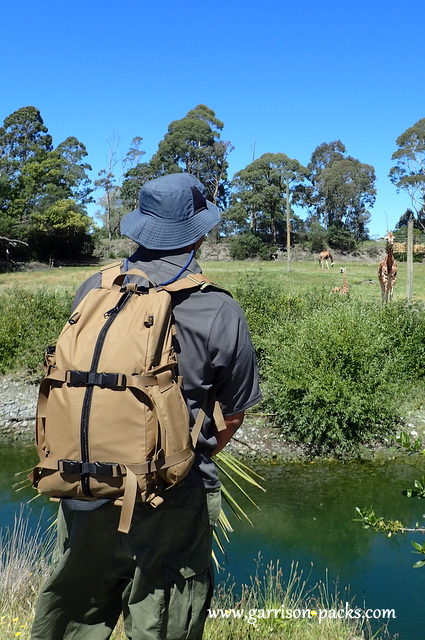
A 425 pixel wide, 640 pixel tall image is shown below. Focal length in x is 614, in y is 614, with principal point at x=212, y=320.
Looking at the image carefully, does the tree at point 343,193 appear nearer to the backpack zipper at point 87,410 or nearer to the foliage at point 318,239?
the foliage at point 318,239

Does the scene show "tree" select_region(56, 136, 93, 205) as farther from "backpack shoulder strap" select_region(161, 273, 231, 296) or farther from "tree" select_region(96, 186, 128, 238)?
"backpack shoulder strap" select_region(161, 273, 231, 296)

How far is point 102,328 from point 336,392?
341 inches

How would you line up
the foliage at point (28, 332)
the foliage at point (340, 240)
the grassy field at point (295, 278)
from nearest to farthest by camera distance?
the foliage at point (28, 332) < the grassy field at point (295, 278) < the foliage at point (340, 240)

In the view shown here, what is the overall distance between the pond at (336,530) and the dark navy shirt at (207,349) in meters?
3.96

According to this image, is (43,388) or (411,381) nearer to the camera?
(43,388)

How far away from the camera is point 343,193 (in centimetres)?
4853

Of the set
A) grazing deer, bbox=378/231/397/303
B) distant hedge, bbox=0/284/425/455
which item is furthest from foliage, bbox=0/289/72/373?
grazing deer, bbox=378/231/397/303

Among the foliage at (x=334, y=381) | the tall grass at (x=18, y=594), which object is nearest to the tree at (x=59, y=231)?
the foliage at (x=334, y=381)

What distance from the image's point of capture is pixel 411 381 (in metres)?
12.2

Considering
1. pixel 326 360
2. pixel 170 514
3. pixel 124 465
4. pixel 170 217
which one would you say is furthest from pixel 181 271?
pixel 326 360

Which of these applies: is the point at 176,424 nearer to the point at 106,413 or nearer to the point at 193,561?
the point at 106,413

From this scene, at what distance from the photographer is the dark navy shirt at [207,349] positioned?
6.07 ft

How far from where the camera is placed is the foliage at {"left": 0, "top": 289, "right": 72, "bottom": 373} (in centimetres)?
1383

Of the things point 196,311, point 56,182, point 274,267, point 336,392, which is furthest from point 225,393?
point 56,182
